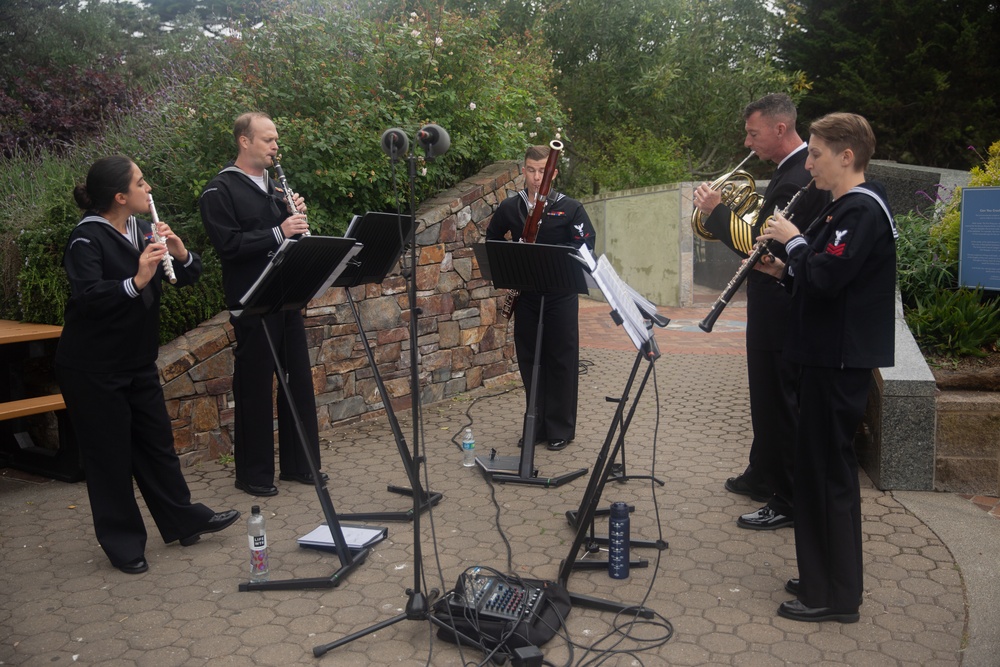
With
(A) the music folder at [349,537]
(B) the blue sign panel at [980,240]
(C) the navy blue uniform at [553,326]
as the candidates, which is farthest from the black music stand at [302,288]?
(B) the blue sign panel at [980,240]

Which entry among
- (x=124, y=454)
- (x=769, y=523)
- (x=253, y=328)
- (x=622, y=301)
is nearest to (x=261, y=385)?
(x=253, y=328)

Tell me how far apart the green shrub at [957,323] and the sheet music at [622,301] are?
305 cm

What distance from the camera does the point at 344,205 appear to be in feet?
24.0

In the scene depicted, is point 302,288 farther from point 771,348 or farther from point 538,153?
point 771,348

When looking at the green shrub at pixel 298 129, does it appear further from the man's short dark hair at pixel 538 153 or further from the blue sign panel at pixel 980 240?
the blue sign panel at pixel 980 240

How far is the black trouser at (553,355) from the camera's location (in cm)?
605

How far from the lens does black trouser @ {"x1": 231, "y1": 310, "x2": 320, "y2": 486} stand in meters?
5.19

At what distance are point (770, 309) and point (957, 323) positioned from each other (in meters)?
1.93

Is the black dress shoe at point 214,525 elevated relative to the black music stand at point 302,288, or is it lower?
lower

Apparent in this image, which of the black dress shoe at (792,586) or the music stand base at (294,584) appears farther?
the music stand base at (294,584)

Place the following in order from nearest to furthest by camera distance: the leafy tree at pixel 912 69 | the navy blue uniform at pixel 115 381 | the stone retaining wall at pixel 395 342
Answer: the navy blue uniform at pixel 115 381 < the stone retaining wall at pixel 395 342 < the leafy tree at pixel 912 69

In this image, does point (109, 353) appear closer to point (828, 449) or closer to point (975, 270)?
point (828, 449)

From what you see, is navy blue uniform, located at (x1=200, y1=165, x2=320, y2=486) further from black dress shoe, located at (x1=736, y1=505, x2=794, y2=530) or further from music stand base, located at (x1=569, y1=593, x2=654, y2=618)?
black dress shoe, located at (x1=736, y1=505, x2=794, y2=530)

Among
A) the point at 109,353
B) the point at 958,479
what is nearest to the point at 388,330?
the point at 109,353
